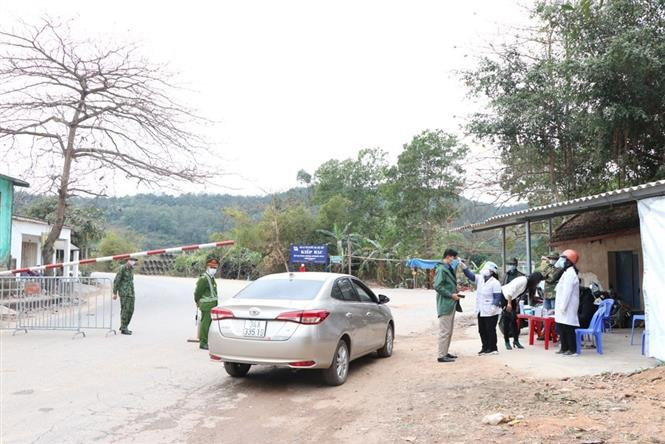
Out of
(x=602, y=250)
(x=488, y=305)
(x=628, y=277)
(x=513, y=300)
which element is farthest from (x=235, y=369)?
(x=602, y=250)

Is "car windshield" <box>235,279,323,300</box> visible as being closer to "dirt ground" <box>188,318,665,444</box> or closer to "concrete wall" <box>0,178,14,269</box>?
"dirt ground" <box>188,318,665,444</box>

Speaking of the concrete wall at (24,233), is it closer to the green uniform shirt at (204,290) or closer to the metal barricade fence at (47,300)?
the metal barricade fence at (47,300)

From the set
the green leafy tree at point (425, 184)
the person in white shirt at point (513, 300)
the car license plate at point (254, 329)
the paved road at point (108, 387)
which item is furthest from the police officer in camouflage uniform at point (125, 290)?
the green leafy tree at point (425, 184)

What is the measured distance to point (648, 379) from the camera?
6.75 meters

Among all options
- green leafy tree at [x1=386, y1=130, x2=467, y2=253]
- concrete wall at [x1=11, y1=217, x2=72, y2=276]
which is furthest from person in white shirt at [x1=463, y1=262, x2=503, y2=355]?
green leafy tree at [x1=386, y1=130, x2=467, y2=253]

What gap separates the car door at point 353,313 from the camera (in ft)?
25.5

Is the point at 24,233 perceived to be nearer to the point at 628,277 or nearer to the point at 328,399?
the point at 328,399

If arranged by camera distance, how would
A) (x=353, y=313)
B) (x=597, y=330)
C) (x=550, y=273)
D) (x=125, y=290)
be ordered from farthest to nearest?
(x=125, y=290) < (x=550, y=273) < (x=597, y=330) < (x=353, y=313)

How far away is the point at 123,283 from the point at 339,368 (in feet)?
22.4

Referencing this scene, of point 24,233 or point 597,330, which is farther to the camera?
point 24,233

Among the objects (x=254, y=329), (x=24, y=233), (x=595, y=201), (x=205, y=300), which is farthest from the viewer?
(x=24, y=233)

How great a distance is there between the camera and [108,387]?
722 cm

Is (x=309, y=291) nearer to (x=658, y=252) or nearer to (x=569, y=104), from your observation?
(x=658, y=252)

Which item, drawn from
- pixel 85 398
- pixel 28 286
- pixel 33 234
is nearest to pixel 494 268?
pixel 85 398
